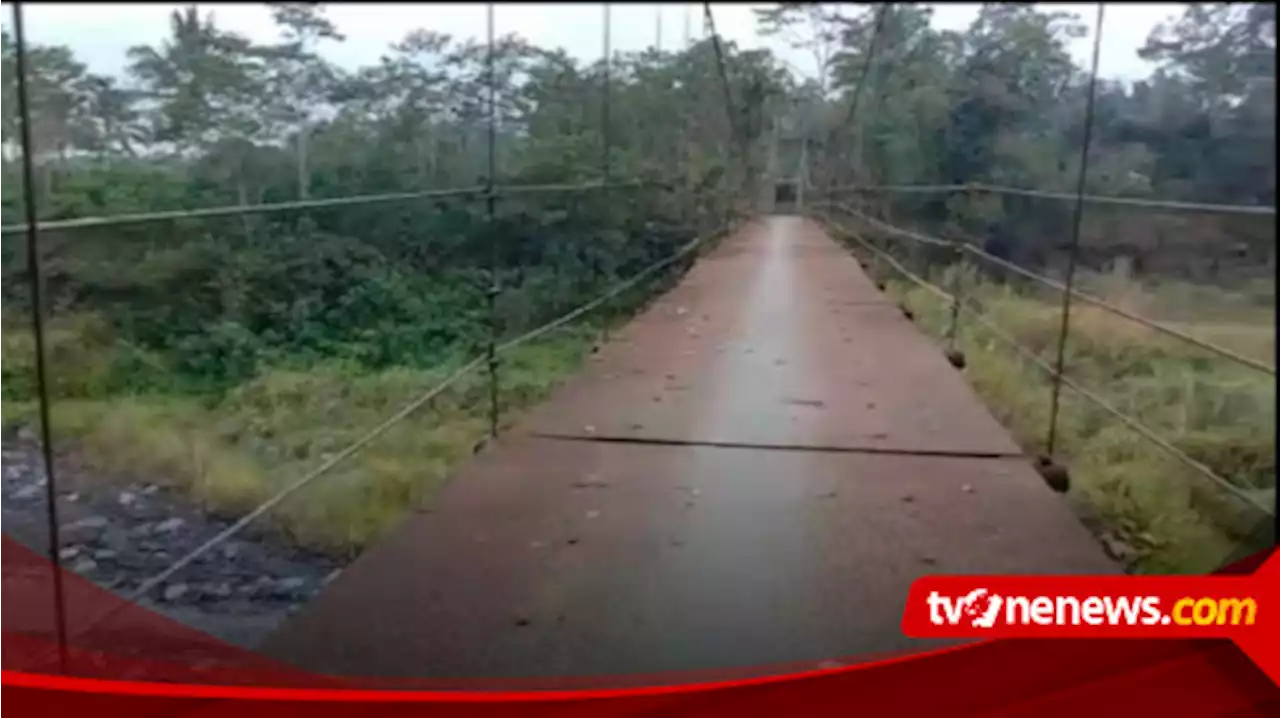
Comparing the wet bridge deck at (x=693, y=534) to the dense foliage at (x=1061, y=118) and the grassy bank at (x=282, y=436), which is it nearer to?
the grassy bank at (x=282, y=436)

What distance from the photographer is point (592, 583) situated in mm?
1348

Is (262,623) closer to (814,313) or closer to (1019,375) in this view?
(1019,375)

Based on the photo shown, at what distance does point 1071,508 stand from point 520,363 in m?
1.12

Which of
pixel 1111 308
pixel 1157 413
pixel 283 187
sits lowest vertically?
pixel 1157 413

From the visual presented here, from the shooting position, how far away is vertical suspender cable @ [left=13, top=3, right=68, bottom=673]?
2.90 ft

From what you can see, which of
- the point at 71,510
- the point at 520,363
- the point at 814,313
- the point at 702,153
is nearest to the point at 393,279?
the point at 71,510

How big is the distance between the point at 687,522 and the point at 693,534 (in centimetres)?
5

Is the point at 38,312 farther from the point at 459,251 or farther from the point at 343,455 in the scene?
the point at 459,251

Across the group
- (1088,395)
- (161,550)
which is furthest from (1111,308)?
(161,550)

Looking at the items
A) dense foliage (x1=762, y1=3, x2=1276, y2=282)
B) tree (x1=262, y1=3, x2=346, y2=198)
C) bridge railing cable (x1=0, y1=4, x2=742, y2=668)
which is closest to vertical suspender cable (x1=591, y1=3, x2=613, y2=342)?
bridge railing cable (x1=0, y1=4, x2=742, y2=668)

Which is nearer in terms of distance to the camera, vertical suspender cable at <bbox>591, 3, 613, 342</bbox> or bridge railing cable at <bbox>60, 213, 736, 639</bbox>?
bridge railing cable at <bbox>60, 213, 736, 639</bbox>

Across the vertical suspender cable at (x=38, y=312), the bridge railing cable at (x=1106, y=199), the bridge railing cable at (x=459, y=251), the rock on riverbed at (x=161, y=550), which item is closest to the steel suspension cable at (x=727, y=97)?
the bridge railing cable at (x=459, y=251)

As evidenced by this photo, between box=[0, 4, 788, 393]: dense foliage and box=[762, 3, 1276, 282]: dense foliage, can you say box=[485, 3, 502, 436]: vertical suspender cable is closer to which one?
box=[0, 4, 788, 393]: dense foliage

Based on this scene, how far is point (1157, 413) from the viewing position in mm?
1338
